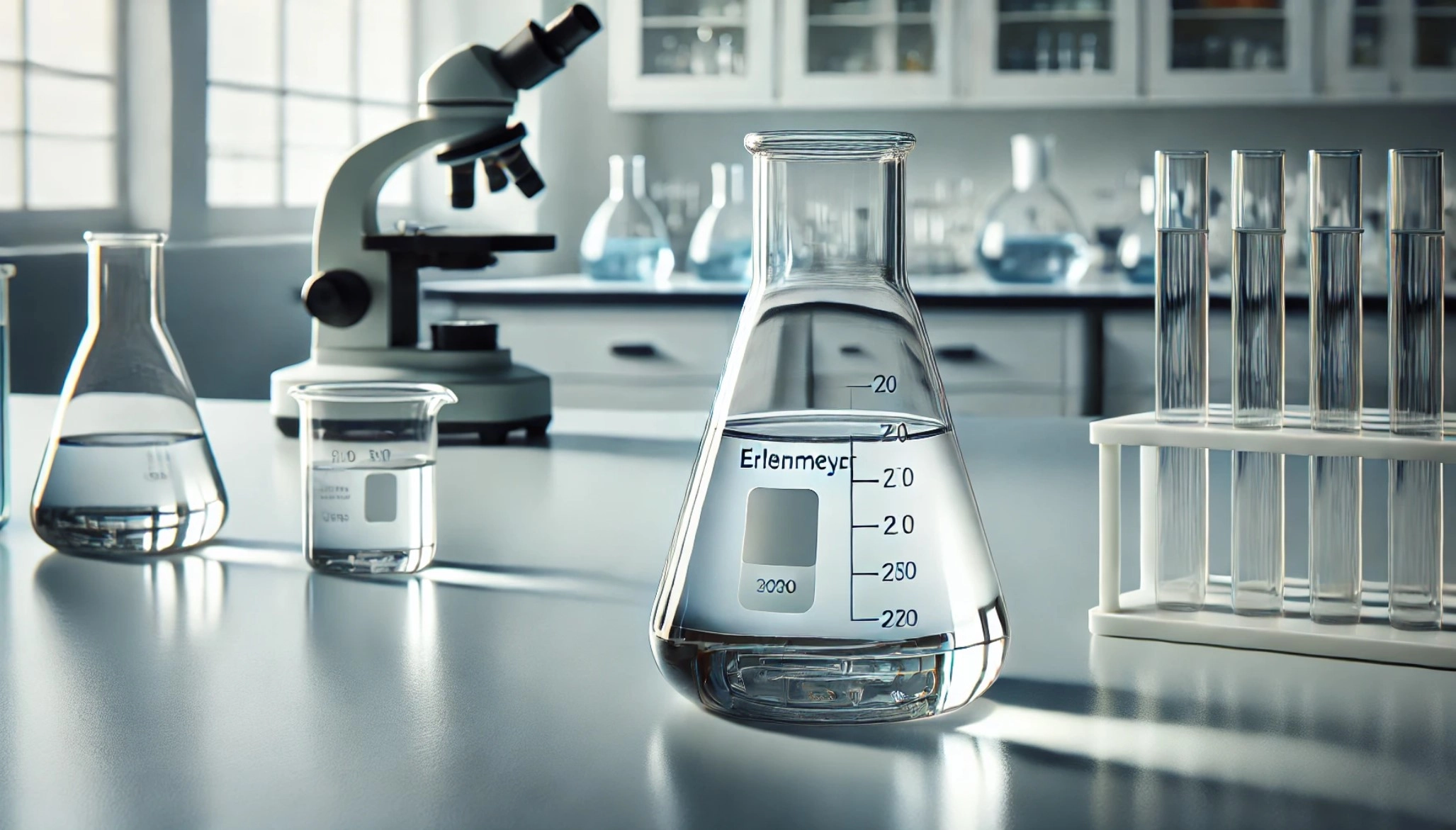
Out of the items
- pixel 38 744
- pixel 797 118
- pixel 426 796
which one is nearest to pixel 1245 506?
pixel 426 796

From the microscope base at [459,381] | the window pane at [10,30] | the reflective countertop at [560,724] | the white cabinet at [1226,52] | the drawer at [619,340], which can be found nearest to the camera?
the reflective countertop at [560,724]

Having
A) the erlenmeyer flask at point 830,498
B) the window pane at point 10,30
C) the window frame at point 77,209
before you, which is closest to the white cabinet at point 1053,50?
the window frame at point 77,209

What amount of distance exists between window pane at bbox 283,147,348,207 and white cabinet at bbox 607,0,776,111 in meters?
0.77

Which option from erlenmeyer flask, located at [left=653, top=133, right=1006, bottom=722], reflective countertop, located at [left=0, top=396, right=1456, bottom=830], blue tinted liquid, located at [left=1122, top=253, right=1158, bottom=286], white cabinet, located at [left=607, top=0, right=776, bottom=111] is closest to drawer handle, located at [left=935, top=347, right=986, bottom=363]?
blue tinted liquid, located at [left=1122, top=253, right=1158, bottom=286]

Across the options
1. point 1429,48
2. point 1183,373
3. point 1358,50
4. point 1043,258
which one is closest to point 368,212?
point 1183,373

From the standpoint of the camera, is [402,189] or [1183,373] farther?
[402,189]

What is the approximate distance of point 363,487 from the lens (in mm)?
710

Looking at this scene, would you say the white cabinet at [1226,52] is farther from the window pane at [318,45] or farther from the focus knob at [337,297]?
the focus knob at [337,297]

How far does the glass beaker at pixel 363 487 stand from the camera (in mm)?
709

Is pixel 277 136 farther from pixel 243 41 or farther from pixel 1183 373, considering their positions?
pixel 1183 373

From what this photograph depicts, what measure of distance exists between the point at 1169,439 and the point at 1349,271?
0.31 ft

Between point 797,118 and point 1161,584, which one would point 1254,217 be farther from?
point 797,118

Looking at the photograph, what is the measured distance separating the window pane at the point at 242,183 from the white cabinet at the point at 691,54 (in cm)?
95

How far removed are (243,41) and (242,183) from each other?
30 centimetres
